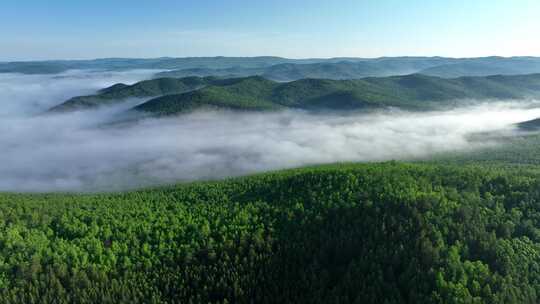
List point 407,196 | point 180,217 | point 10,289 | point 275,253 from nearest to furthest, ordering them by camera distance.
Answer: point 10,289 < point 275,253 < point 407,196 < point 180,217

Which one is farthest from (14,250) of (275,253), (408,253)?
(408,253)

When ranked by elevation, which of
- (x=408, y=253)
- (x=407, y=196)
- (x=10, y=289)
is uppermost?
(x=407, y=196)

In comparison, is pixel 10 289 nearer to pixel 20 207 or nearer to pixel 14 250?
pixel 14 250

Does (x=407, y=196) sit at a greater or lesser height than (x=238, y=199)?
greater

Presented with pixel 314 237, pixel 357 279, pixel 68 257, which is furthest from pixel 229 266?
pixel 68 257

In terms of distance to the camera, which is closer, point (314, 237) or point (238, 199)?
point (314, 237)

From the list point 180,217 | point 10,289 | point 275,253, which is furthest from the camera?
point 180,217
